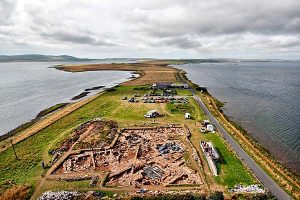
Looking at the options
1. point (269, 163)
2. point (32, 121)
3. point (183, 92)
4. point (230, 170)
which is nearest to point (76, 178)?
point (230, 170)

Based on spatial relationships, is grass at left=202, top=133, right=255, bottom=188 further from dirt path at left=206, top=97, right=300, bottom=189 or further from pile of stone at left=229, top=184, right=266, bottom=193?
dirt path at left=206, top=97, right=300, bottom=189

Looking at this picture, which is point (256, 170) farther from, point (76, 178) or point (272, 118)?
point (272, 118)

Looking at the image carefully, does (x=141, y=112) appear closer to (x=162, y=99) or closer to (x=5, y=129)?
(x=162, y=99)

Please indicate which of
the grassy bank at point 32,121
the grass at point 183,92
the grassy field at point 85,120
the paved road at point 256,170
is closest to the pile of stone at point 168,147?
Result: the grassy field at point 85,120

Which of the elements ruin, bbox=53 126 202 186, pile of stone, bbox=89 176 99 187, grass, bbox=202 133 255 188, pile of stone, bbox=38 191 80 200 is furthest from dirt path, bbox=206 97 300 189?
pile of stone, bbox=38 191 80 200

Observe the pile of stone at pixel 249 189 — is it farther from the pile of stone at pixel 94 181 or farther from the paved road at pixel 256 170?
the pile of stone at pixel 94 181

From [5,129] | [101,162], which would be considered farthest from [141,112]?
[5,129]

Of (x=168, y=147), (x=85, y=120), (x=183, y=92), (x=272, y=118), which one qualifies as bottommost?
(x=272, y=118)
